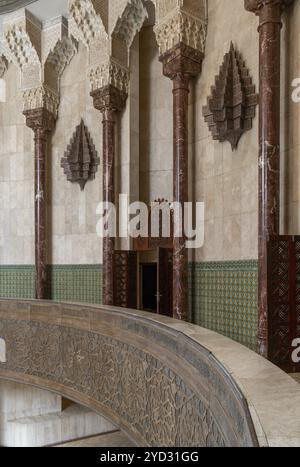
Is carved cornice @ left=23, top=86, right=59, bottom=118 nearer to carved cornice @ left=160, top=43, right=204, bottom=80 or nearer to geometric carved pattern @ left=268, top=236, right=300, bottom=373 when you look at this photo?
carved cornice @ left=160, top=43, right=204, bottom=80

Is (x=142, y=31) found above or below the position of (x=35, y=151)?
above

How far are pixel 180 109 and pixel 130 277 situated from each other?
332 cm

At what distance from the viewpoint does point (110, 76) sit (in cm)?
819

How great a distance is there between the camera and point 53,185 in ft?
32.0

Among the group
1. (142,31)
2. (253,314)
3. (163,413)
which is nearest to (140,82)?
(142,31)

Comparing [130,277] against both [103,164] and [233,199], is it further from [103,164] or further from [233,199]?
[233,199]

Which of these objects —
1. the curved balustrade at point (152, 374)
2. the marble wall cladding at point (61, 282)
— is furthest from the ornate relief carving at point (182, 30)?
the marble wall cladding at point (61, 282)

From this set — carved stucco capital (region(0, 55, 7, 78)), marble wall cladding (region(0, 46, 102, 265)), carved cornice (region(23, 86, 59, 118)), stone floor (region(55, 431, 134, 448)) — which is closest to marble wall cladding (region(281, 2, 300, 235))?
marble wall cladding (region(0, 46, 102, 265))

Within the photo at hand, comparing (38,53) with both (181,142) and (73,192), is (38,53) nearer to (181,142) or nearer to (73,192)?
(73,192)

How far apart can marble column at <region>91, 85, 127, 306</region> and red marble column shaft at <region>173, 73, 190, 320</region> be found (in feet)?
5.92

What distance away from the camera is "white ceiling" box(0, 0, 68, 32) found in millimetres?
8734

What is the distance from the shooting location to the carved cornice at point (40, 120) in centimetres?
950

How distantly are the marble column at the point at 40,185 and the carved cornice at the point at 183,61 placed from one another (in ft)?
12.2

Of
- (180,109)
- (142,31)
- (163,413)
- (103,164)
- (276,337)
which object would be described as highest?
(142,31)
